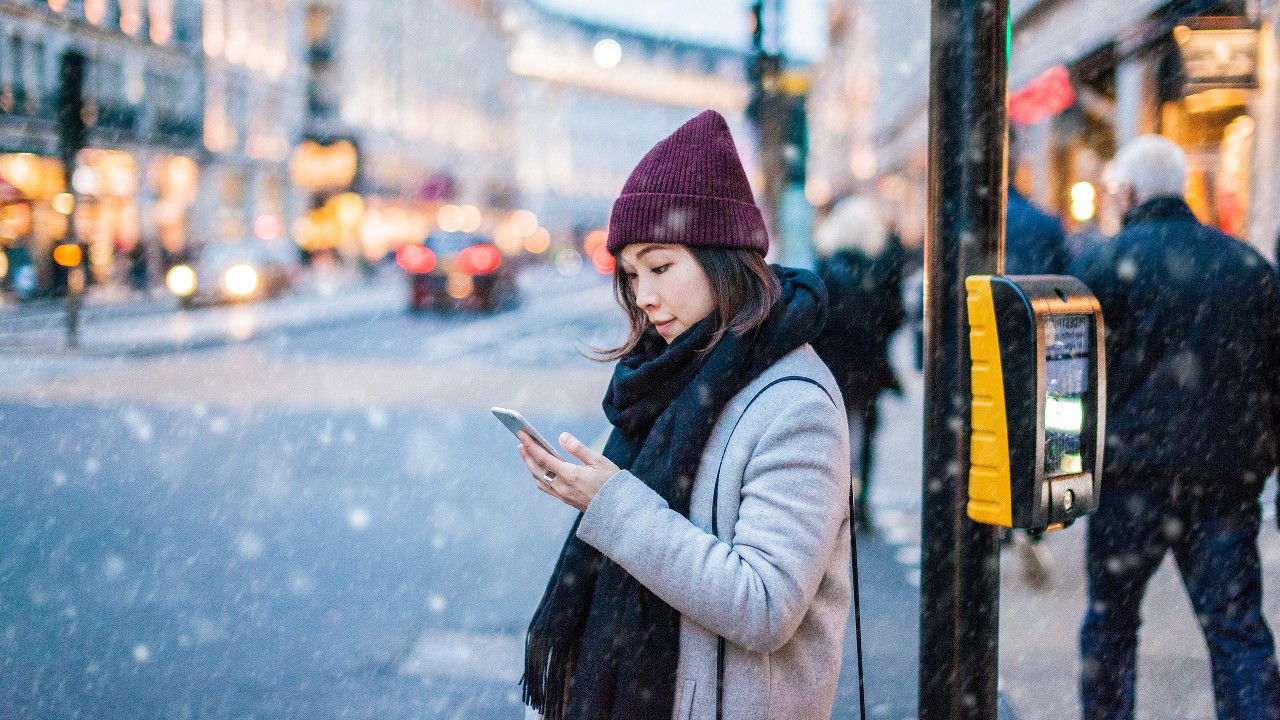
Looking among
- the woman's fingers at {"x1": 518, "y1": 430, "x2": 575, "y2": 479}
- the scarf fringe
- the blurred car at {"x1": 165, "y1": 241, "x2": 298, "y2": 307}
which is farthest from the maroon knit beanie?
the blurred car at {"x1": 165, "y1": 241, "x2": 298, "y2": 307}

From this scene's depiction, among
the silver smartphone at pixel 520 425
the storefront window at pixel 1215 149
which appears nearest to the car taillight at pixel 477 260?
the storefront window at pixel 1215 149

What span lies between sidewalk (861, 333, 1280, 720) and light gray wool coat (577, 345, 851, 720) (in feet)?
9.05

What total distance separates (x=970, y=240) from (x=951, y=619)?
716 millimetres

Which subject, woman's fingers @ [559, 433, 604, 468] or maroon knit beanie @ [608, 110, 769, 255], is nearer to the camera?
woman's fingers @ [559, 433, 604, 468]

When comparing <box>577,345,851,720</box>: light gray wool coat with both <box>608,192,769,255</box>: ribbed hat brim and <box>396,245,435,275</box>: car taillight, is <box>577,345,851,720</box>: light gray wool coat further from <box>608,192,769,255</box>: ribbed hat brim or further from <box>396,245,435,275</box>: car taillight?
<box>396,245,435,275</box>: car taillight

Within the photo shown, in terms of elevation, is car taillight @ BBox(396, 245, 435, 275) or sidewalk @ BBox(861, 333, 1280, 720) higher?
car taillight @ BBox(396, 245, 435, 275)

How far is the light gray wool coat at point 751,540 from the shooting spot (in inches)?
76.8

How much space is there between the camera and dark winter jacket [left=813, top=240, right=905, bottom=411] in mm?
6934

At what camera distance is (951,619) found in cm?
238

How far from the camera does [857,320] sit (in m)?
7.00

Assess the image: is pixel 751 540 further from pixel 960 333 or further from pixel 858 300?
pixel 858 300

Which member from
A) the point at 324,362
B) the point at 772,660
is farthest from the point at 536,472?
the point at 324,362

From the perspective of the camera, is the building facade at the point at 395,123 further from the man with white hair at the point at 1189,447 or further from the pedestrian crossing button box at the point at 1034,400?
the pedestrian crossing button box at the point at 1034,400

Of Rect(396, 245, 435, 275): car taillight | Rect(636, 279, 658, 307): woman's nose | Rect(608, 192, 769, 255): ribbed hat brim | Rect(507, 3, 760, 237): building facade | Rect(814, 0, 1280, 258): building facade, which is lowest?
Rect(636, 279, 658, 307): woman's nose
